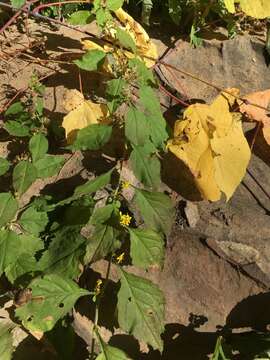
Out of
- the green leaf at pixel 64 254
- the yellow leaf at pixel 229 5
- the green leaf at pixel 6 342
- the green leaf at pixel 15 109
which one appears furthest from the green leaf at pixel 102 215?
the yellow leaf at pixel 229 5

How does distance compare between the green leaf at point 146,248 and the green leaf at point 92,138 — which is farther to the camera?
the green leaf at point 92,138

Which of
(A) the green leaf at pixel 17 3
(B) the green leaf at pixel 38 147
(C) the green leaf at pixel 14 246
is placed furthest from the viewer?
(A) the green leaf at pixel 17 3

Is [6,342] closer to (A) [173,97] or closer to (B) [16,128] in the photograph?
(B) [16,128]

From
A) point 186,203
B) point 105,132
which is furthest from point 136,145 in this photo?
point 186,203

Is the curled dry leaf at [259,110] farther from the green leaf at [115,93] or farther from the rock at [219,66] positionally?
the green leaf at [115,93]

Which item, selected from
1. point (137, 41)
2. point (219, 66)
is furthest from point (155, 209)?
point (219, 66)

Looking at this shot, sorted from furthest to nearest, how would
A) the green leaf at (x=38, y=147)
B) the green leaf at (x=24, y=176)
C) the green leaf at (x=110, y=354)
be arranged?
the green leaf at (x=38, y=147) → the green leaf at (x=24, y=176) → the green leaf at (x=110, y=354)
